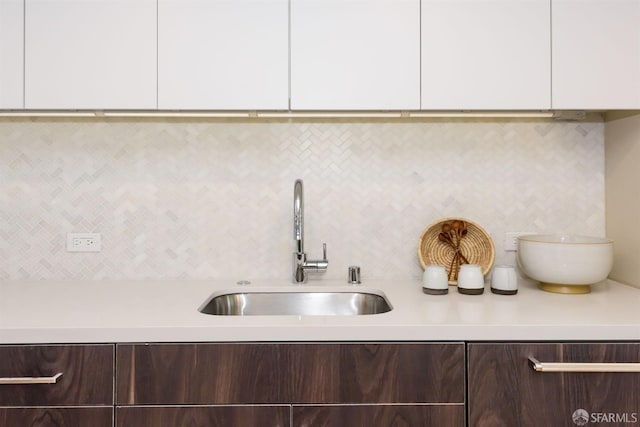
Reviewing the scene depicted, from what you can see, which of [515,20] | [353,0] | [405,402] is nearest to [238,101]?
[353,0]

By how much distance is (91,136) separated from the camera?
204cm

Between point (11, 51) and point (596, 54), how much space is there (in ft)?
6.76

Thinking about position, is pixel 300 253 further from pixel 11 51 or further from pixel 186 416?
pixel 11 51

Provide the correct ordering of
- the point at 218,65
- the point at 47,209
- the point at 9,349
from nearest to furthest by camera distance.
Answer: the point at 9,349 < the point at 218,65 < the point at 47,209

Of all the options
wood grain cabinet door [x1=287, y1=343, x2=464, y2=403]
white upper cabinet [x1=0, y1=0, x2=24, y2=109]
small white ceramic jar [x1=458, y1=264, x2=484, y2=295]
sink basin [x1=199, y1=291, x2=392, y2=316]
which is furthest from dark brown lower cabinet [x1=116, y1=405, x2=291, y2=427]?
white upper cabinet [x1=0, y1=0, x2=24, y2=109]

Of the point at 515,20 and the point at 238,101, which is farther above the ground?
the point at 515,20

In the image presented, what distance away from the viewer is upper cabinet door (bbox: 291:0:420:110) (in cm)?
168

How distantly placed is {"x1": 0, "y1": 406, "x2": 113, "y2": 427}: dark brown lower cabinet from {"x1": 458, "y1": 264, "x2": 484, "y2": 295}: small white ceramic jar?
47.7 inches

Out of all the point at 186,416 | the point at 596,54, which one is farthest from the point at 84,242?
the point at 596,54

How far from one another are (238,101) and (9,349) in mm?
1031

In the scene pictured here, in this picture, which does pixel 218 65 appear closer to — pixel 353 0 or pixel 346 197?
pixel 353 0

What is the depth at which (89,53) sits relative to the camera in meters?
1.68

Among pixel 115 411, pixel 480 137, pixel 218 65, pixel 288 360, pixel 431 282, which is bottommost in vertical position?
pixel 115 411

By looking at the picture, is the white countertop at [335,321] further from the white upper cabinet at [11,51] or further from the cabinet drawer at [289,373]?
the white upper cabinet at [11,51]
